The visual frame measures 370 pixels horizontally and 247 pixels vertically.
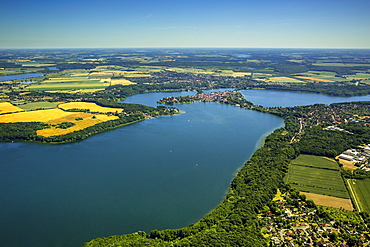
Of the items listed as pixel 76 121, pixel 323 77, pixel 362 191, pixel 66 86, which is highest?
pixel 323 77

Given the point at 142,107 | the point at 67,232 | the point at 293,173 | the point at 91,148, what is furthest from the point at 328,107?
the point at 67,232

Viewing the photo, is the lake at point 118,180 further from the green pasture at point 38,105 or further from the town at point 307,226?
the green pasture at point 38,105

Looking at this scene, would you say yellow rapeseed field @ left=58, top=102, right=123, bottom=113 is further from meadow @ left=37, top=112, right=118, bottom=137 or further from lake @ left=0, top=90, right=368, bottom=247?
lake @ left=0, top=90, right=368, bottom=247

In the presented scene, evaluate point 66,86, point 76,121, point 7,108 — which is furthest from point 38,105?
point 66,86

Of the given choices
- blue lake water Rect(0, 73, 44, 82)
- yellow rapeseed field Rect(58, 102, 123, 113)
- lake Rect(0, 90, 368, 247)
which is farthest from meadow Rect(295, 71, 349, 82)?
blue lake water Rect(0, 73, 44, 82)

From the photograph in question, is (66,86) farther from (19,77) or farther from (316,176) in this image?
(316,176)

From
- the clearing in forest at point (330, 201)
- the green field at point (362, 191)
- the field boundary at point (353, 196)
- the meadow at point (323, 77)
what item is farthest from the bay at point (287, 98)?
the clearing in forest at point (330, 201)

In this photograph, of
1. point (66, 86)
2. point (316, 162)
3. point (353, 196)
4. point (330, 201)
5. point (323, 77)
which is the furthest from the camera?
point (323, 77)

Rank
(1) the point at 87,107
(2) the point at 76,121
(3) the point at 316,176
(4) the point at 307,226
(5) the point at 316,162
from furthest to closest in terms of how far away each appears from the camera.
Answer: (1) the point at 87,107 < (2) the point at 76,121 < (5) the point at 316,162 < (3) the point at 316,176 < (4) the point at 307,226
